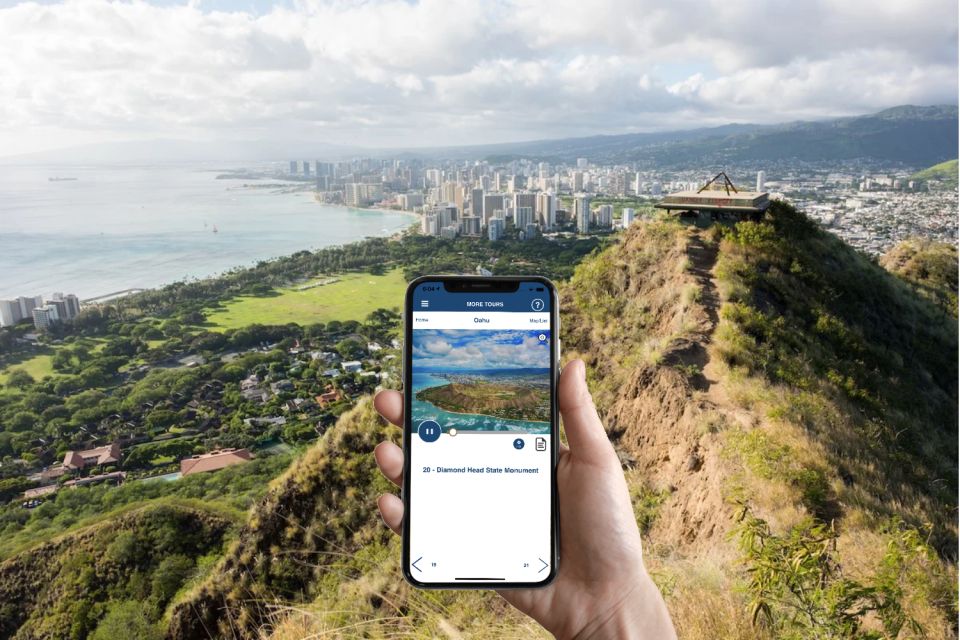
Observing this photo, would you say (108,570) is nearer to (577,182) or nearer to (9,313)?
(9,313)

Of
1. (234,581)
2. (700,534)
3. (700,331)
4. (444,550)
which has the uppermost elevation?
(444,550)

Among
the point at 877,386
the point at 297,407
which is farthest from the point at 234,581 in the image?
the point at 297,407

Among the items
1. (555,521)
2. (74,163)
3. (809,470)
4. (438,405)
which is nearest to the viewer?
(555,521)

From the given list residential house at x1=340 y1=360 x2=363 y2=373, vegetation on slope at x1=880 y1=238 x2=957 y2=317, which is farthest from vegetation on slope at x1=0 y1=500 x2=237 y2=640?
vegetation on slope at x1=880 y1=238 x2=957 y2=317

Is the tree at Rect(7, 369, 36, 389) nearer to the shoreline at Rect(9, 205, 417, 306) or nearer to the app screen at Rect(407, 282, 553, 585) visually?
the shoreline at Rect(9, 205, 417, 306)

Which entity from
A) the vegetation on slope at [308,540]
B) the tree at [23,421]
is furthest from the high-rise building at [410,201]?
the vegetation on slope at [308,540]

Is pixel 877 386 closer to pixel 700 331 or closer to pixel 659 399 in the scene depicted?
pixel 700 331
